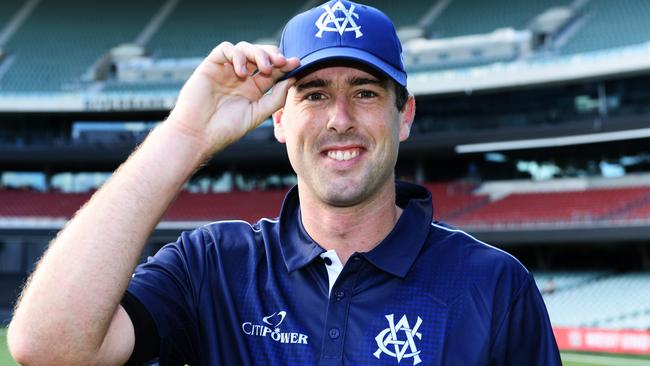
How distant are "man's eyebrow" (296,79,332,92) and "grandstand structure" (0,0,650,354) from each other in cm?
2033

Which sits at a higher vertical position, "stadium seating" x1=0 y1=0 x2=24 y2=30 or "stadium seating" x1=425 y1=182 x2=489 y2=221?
"stadium seating" x1=0 y1=0 x2=24 y2=30

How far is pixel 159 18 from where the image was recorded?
38812 mm

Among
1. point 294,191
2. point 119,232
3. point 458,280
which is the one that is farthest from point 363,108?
point 119,232

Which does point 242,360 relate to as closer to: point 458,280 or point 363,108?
point 458,280

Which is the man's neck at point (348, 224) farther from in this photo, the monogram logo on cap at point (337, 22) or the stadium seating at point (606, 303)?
the stadium seating at point (606, 303)

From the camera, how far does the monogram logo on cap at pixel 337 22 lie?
2.40m

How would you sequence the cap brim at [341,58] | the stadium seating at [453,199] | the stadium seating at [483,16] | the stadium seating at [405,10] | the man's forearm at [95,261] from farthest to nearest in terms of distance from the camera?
1. the stadium seating at [405,10]
2. the stadium seating at [483,16]
3. the stadium seating at [453,199]
4. the cap brim at [341,58]
5. the man's forearm at [95,261]

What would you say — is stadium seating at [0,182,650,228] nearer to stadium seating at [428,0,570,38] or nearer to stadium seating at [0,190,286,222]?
stadium seating at [0,190,286,222]

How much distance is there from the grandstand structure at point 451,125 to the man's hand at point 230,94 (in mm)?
20401

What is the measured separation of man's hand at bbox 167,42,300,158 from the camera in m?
2.28

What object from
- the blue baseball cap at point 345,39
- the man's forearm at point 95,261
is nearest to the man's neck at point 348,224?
the blue baseball cap at point 345,39

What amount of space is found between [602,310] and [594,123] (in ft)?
23.4

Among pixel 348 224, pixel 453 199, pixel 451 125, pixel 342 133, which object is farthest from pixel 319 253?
pixel 451 125

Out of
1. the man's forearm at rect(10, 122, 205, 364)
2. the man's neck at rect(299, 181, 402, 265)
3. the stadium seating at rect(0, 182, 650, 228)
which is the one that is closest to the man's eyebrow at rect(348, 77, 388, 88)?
the man's neck at rect(299, 181, 402, 265)
